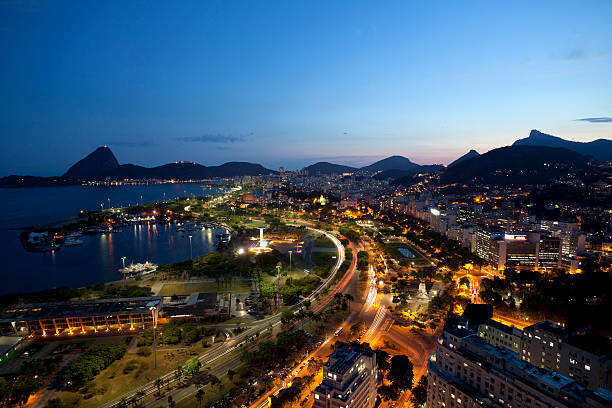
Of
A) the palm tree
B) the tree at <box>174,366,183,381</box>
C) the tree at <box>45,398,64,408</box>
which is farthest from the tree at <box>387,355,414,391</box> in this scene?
the tree at <box>45,398,64,408</box>

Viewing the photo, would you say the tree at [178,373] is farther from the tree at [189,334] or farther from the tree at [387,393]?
the tree at [387,393]

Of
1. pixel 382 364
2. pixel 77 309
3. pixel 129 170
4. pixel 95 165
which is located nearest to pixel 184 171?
pixel 129 170

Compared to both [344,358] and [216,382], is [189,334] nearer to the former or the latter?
[216,382]

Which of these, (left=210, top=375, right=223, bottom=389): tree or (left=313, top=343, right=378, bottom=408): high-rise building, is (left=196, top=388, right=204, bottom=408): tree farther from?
(left=313, top=343, right=378, bottom=408): high-rise building

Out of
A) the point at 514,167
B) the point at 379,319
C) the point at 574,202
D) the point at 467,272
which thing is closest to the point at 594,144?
the point at 514,167

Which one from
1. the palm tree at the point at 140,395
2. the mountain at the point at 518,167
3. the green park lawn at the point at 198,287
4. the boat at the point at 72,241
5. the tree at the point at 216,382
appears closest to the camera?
the palm tree at the point at 140,395

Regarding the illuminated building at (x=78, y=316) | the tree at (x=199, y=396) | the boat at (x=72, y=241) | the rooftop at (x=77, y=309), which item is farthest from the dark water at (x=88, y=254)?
the tree at (x=199, y=396)
